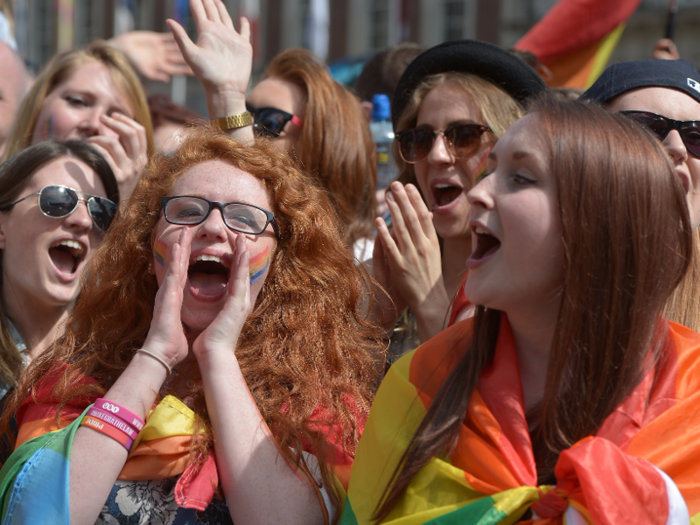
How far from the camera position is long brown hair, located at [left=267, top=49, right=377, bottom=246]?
362cm

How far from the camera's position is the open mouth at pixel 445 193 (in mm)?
3064

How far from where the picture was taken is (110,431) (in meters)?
2.10

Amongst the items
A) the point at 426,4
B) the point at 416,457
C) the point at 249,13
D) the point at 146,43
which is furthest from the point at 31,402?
the point at 426,4

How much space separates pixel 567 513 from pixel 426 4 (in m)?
18.5

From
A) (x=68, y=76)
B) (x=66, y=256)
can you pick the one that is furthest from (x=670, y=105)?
(x=68, y=76)

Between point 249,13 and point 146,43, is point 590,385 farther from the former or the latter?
point 249,13

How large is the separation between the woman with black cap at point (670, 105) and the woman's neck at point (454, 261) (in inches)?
32.2

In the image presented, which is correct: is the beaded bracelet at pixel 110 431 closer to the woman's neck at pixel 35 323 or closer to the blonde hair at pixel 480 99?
the woman's neck at pixel 35 323

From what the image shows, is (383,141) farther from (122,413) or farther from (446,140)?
(122,413)

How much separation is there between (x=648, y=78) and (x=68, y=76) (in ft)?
9.46

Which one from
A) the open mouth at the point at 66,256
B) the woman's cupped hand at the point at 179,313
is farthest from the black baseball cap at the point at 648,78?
the open mouth at the point at 66,256

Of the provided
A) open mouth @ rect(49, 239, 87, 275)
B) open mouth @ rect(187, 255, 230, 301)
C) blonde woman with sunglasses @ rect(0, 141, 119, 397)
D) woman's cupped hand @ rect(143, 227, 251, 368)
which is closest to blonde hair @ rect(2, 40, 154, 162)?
blonde woman with sunglasses @ rect(0, 141, 119, 397)

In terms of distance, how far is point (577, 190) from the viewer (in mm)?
1676

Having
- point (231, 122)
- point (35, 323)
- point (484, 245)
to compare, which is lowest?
point (35, 323)
